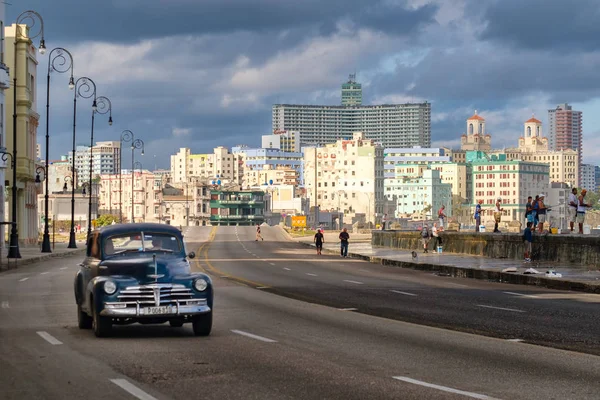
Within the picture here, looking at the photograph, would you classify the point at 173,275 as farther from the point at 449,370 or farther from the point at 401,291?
the point at 401,291

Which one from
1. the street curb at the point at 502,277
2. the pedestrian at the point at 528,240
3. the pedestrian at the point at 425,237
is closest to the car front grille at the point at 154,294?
the street curb at the point at 502,277

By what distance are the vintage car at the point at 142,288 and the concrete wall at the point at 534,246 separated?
2413 cm

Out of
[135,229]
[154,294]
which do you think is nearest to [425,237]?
[135,229]

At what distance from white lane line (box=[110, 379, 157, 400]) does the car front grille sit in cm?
421

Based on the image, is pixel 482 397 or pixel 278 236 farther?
pixel 278 236

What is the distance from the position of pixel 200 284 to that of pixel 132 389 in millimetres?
5237

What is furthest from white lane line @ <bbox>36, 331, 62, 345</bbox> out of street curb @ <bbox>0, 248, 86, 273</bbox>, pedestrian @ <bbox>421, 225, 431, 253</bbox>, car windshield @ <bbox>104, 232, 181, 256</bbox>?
pedestrian @ <bbox>421, 225, 431, 253</bbox>

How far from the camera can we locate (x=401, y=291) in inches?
1153

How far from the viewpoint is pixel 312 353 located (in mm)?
15047

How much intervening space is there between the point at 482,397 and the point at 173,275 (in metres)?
6.92

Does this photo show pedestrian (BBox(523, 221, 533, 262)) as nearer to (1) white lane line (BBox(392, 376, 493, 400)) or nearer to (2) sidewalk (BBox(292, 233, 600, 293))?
(2) sidewalk (BBox(292, 233, 600, 293))

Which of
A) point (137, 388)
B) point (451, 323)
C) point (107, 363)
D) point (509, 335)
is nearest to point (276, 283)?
point (451, 323)

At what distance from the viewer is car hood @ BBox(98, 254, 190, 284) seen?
663 inches

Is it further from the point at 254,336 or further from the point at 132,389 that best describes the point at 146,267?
the point at 132,389
